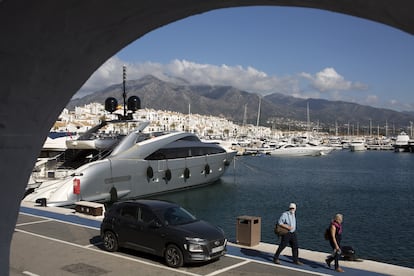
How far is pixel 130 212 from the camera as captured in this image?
480 inches

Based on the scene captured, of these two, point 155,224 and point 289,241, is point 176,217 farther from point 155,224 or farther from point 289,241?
point 289,241

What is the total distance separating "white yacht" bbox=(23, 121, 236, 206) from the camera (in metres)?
26.9

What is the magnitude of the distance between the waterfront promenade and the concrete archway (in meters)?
7.07

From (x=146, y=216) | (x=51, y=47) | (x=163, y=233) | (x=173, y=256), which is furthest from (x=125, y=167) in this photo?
(x=51, y=47)

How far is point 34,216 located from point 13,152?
599 inches

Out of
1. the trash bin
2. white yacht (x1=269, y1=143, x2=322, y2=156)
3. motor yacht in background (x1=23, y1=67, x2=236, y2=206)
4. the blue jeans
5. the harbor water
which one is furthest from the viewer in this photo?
white yacht (x1=269, y1=143, x2=322, y2=156)

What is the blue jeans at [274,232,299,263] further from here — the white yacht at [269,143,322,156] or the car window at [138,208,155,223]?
the white yacht at [269,143,322,156]

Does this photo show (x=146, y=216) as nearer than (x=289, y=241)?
No

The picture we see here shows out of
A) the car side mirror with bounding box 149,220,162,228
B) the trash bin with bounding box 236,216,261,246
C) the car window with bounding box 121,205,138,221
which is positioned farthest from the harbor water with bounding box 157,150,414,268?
the car side mirror with bounding box 149,220,162,228

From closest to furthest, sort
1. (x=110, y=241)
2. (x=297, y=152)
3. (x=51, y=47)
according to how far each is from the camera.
Result: (x=51, y=47), (x=110, y=241), (x=297, y=152)

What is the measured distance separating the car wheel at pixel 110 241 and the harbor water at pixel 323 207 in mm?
8400

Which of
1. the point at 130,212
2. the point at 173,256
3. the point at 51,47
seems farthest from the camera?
the point at 130,212

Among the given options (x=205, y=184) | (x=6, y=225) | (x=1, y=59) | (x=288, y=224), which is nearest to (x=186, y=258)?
(x=288, y=224)

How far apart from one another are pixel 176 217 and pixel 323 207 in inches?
811
